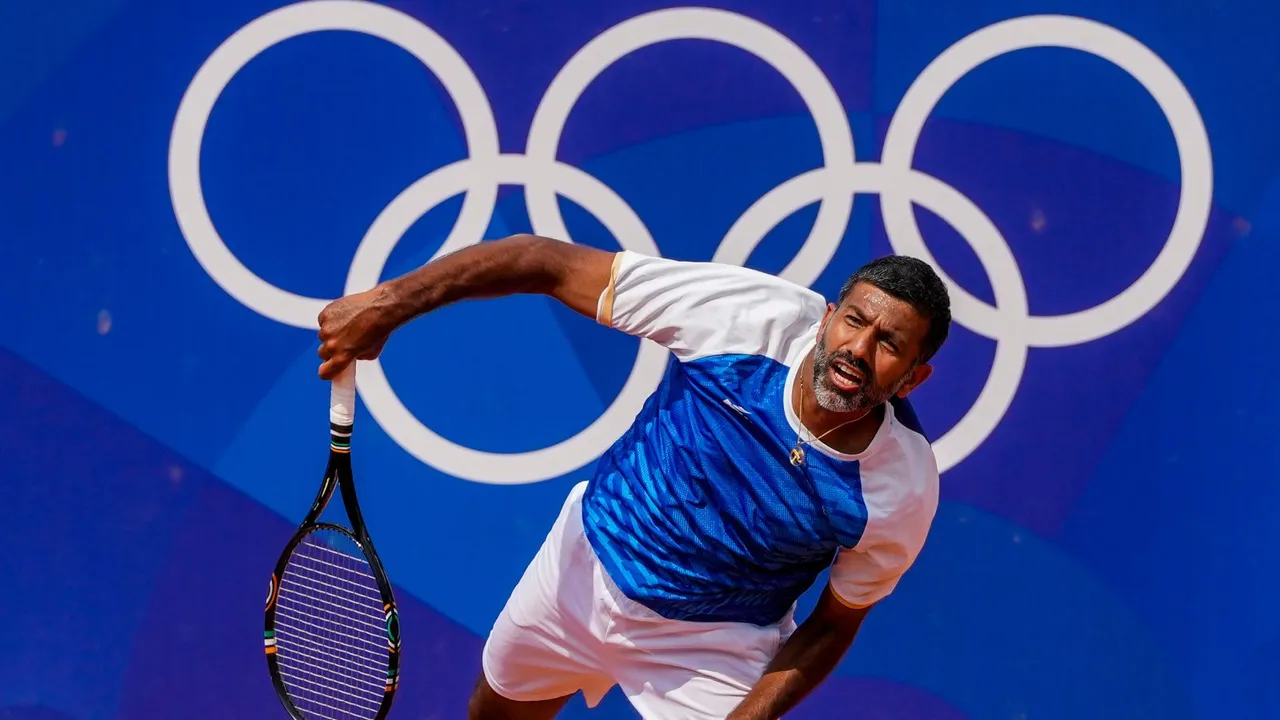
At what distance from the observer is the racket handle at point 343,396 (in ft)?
11.3

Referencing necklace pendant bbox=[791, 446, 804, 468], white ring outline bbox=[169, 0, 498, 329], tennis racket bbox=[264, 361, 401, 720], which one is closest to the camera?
necklace pendant bbox=[791, 446, 804, 468]

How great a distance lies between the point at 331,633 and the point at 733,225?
1.75 meters

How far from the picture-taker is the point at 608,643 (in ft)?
12.5

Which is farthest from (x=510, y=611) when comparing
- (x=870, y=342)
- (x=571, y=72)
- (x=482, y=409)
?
(x=571, y=72)

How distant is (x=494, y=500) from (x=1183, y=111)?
246 centimetres

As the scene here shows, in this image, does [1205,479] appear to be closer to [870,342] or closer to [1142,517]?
[1142,517]

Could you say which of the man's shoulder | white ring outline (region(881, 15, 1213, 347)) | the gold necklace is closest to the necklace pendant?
the gold necklace

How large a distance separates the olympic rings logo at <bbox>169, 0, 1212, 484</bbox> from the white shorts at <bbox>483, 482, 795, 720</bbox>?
2.64ft

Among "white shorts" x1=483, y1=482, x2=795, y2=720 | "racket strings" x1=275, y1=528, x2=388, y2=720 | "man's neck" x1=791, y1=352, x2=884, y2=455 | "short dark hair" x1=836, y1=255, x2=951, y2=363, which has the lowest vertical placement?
"racket strings" x1=275, y1=528, x2=388, y2=720

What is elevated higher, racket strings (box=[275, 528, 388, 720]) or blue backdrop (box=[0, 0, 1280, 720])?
blue backdrop (box=[0, 0, 1280, 720])

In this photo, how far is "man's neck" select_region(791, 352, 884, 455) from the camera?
3.48 meters

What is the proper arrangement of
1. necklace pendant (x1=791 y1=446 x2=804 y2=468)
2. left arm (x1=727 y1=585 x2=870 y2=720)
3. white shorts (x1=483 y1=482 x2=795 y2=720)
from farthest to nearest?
white shorts (x1=483 y1=482 x2=795 y2=720), left arm (x1=727 y1=585 x2=870 y2=720), necklace pendant (x1=791 y1=446 x2=804 y2=468)

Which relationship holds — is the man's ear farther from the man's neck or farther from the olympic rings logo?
the olympic rings logo

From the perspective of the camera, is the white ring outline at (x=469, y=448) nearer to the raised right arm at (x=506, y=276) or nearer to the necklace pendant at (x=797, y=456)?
the raised right arm at (x=506, y=276)
